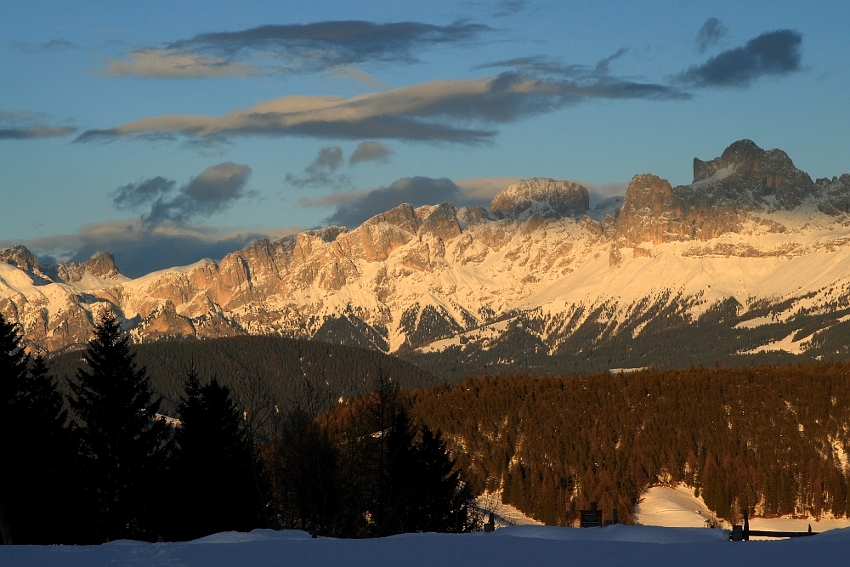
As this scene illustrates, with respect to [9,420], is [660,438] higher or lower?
lower

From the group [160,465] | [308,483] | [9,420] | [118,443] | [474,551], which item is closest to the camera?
[474,551]

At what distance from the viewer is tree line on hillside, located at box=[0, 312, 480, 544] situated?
50.8 meters

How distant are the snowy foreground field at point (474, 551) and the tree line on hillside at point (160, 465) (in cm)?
1436

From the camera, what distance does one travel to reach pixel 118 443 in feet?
184

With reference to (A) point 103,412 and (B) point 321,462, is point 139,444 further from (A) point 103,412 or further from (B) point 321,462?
(B) point 321,462

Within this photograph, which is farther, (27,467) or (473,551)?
(27,467)

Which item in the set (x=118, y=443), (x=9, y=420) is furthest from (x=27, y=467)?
(x=118, y=443)

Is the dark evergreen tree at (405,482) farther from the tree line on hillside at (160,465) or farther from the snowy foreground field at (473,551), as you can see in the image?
the snowy foreground field at (473,551)

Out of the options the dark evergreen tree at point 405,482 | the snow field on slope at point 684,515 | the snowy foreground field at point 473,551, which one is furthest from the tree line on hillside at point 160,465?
the snow field on slope at point 684,515

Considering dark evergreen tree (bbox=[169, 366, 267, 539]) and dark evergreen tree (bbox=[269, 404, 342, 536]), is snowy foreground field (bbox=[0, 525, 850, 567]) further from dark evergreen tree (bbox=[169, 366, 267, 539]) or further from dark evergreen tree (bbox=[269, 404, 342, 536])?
dark evergreen tree (bbox=[269, 404, 342, 536])

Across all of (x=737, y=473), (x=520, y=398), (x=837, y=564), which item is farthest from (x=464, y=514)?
(x=520, y=398)

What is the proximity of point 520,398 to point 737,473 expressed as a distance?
4336 centimetres

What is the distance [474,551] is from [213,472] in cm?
2710

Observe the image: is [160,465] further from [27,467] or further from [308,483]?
[27,467]
